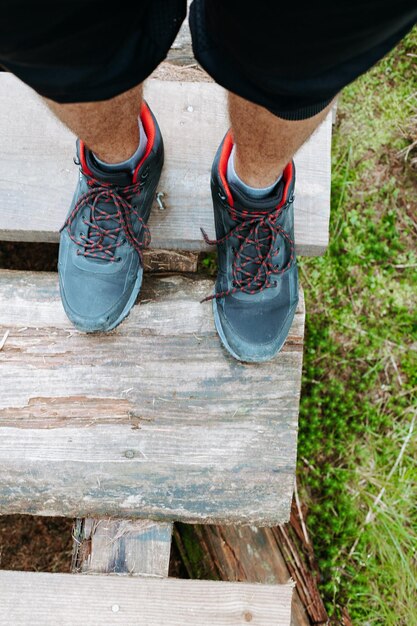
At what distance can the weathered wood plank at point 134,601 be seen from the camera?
140 cm

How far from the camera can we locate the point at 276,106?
3.11ft

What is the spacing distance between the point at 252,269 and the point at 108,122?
511 mm

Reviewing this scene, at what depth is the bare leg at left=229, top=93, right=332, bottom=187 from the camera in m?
1.09

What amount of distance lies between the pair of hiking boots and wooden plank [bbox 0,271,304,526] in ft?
0.20

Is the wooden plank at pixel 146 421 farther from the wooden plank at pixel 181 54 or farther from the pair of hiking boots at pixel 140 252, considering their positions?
the wooden plank at pixel 181 54

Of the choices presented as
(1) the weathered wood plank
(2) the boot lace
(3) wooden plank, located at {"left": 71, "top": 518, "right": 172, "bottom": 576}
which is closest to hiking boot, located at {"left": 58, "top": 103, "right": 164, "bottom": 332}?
(2) the boot lace

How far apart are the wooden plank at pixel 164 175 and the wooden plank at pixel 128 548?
0.75 metres

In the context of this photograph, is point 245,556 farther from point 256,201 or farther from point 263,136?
point 263,136

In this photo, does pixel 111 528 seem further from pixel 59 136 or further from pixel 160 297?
pixel 59 136

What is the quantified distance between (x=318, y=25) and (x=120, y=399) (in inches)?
38.4

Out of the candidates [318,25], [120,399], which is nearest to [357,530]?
[120,399]

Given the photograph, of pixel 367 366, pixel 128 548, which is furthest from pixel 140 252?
pixel 367 366

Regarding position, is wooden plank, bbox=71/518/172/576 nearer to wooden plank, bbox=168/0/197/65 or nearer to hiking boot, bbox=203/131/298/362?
hiking boot, bbox=203/131/298/362

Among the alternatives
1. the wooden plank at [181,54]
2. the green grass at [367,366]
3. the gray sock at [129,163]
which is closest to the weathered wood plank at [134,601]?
the green grass at [367,366]
